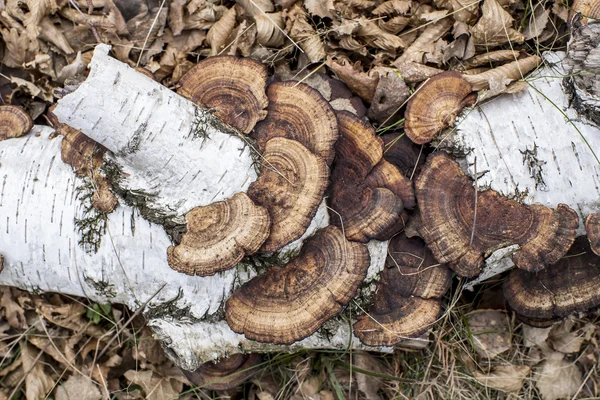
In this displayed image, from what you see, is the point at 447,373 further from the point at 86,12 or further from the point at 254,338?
the point at 86,12

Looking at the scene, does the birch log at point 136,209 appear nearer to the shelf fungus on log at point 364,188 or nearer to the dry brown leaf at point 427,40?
the shelf fungus on log at point 364,188

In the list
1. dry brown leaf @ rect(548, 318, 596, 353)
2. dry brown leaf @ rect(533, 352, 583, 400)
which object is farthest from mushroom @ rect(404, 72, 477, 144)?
dry brown leaf @ rect(533, 352, 583, 400)

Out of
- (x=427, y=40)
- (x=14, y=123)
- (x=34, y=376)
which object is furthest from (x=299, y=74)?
(x=34, y=376)

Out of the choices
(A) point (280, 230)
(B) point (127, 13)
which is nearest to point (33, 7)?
(B) point (127, 13)

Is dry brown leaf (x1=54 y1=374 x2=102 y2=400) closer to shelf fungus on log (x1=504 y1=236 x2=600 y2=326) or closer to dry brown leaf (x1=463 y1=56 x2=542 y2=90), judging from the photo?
shelf fungus on log (x1=504 y1=236 x2=600 y2=326)

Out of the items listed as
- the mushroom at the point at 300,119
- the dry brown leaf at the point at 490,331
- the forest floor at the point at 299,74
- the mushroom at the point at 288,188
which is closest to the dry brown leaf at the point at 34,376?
the forest floor at the point at 299,74
